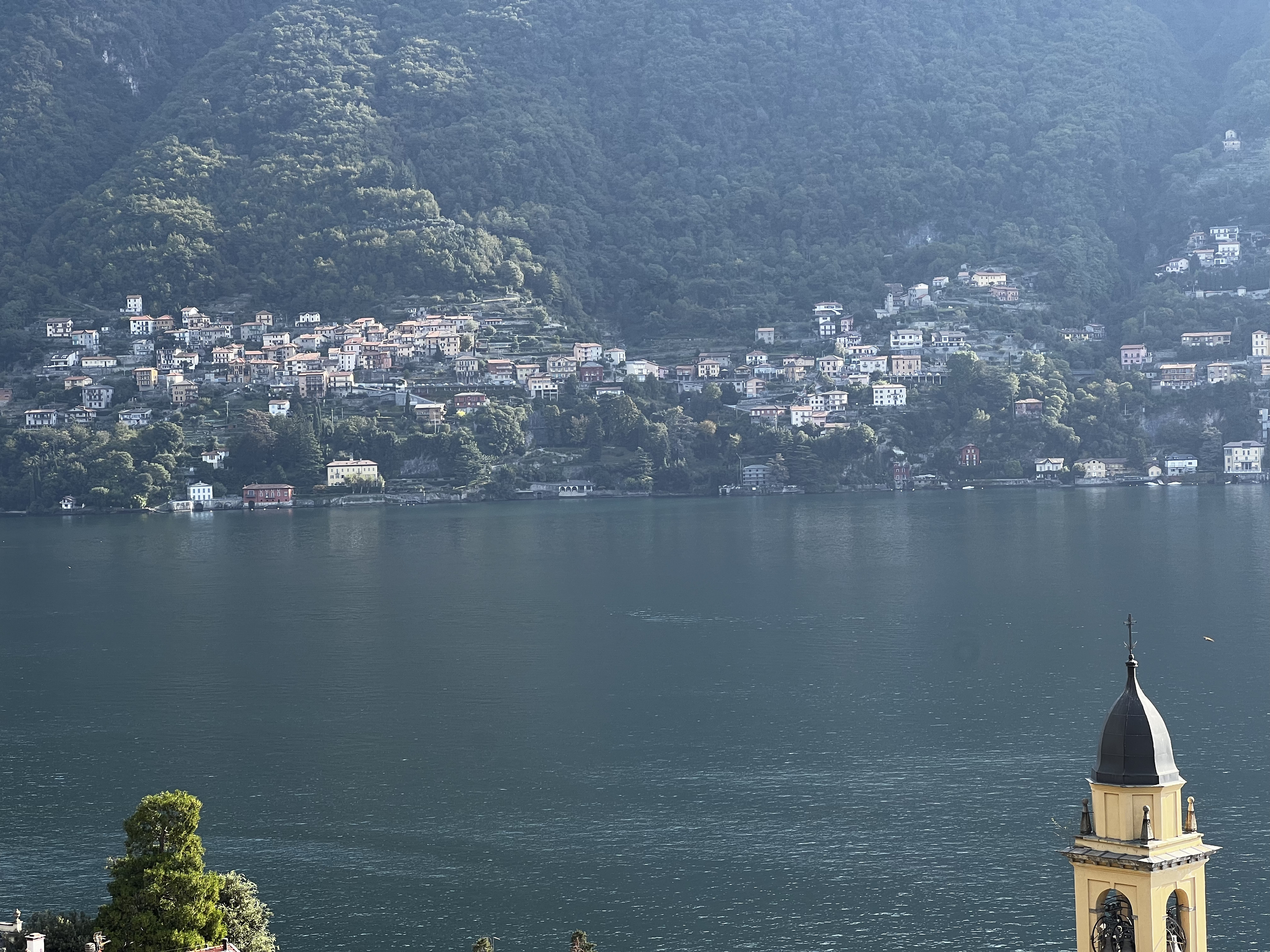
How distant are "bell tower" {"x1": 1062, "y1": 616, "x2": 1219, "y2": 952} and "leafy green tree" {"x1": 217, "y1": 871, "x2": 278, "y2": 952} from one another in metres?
11.3

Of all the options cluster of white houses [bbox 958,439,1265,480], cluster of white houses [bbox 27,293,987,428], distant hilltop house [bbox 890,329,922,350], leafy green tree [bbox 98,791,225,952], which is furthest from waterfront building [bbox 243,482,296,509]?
leafy green tree [bbox 98,791,225,952]

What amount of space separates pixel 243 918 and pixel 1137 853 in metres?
12.6

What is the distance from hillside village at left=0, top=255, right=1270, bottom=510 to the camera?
316 feet

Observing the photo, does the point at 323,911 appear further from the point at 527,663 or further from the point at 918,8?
the point at 918,8

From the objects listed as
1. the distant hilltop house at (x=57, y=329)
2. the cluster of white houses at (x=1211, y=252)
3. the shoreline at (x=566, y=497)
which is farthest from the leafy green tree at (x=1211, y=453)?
the distant hilltop house at (x=57, y=329)

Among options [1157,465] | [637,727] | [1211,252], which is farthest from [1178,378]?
[637,727]

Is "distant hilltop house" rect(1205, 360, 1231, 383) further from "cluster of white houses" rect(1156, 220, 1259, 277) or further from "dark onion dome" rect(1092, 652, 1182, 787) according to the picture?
"dark onion dome" rect(1092, 652, 1182, 787)

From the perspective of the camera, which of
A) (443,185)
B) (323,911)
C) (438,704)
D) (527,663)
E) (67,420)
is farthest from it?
(443,185)

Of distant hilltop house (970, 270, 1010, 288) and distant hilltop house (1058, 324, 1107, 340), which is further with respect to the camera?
distant hilltop house (970, 270, 1010, 288)

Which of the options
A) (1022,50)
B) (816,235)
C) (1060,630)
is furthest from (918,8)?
(1060,630)

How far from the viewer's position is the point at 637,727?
3506 centimetres

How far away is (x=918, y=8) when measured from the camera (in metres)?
145

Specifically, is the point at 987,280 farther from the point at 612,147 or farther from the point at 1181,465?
the point at 612,147

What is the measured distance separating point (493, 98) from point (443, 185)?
12409 millimetres
